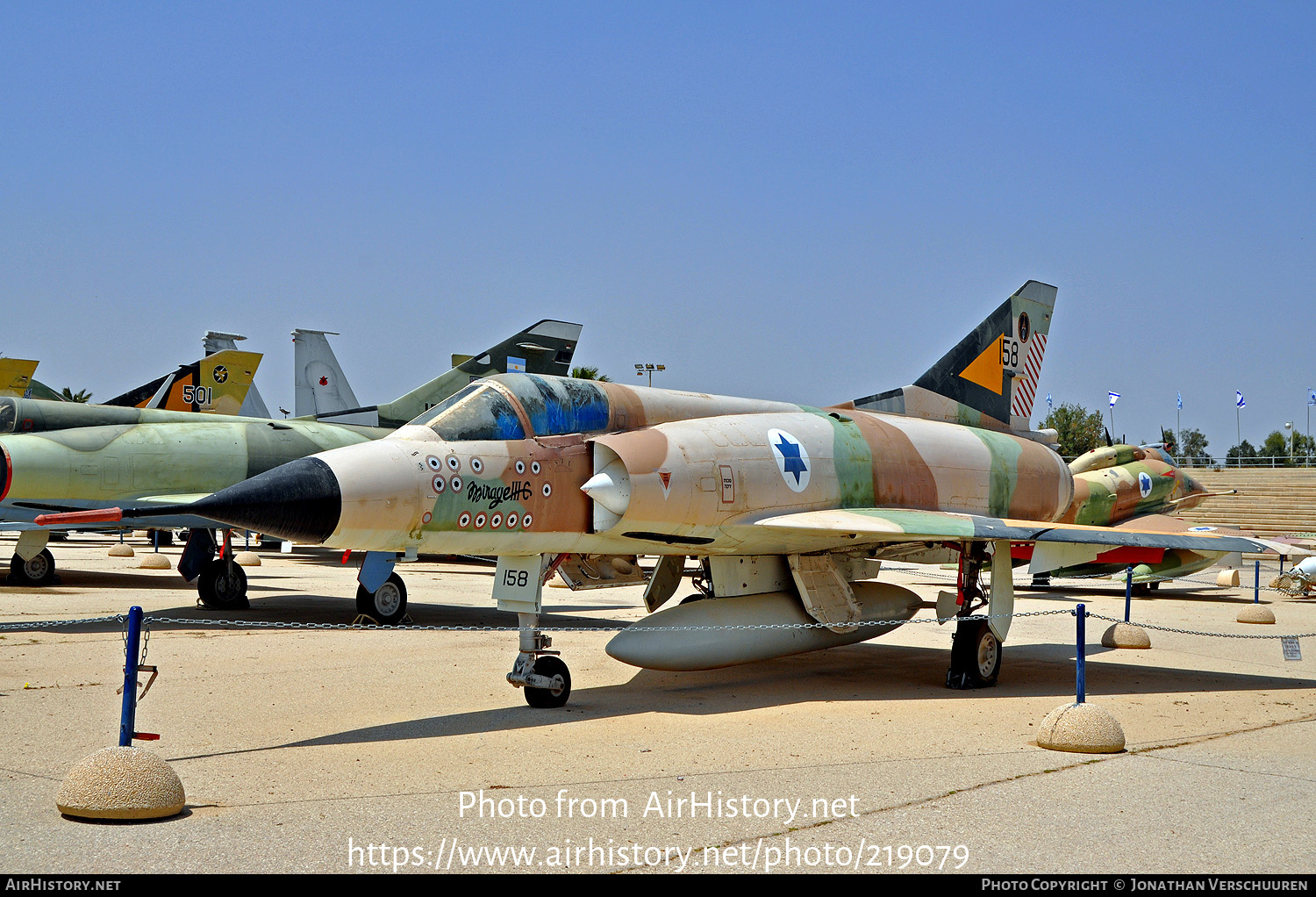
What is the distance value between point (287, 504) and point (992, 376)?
9.77 m

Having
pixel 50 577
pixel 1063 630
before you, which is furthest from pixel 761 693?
pixel 50 577

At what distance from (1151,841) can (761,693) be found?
5248 millimetres

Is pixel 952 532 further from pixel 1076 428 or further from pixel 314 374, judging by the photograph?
pixel 1076 428

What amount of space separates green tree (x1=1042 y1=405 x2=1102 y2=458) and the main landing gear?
81245 millimetres

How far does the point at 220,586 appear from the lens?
16.9 meters

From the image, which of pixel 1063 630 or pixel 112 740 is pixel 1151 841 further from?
pixel 1063 630

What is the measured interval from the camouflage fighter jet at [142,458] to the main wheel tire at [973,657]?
32.5ft

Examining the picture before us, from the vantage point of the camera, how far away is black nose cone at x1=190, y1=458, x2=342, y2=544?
730cm

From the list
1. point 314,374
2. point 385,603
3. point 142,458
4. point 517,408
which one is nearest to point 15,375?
point 314,374

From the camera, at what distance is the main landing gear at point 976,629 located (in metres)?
10.7

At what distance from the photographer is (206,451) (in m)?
17.0

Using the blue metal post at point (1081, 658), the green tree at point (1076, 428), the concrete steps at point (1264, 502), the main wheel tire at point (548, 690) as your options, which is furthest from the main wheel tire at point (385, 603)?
the green tree at point (1076, 428)

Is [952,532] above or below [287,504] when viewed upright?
below

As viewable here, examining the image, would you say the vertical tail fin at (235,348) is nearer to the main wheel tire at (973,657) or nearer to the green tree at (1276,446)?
the main wheel tire at (973,657)
